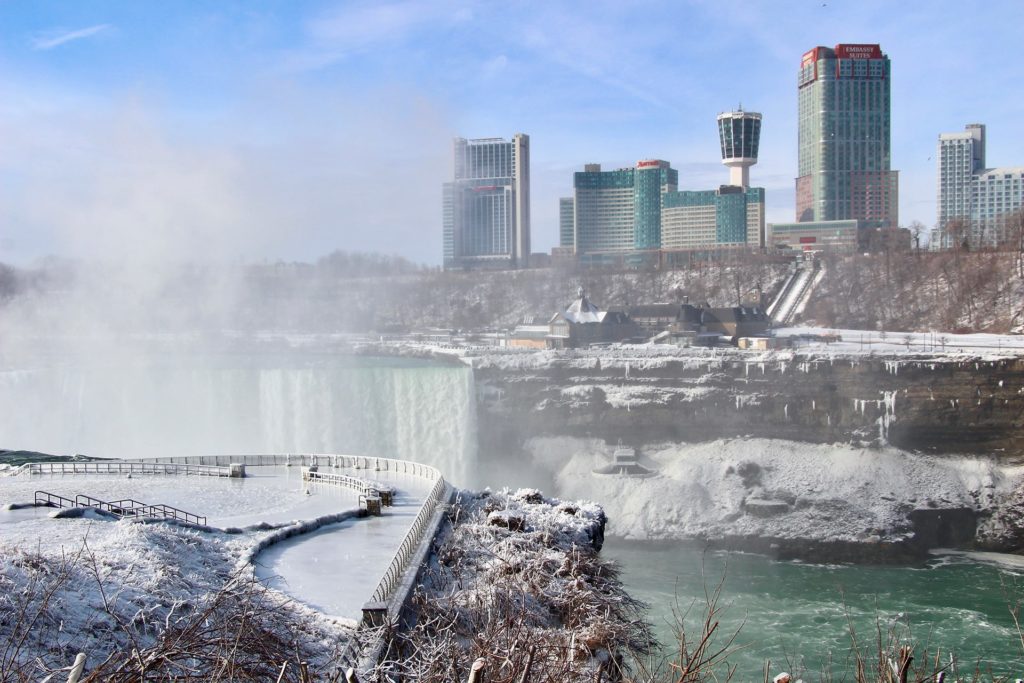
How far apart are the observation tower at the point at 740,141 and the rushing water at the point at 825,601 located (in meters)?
87.9

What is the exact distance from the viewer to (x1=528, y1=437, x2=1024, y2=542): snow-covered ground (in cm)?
3728

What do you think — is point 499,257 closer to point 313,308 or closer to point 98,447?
point 313,308

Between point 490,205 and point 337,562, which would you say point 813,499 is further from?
point 490,205

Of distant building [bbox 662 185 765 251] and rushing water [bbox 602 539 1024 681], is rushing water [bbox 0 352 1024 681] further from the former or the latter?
distant building [bbox 662 185 765 251]

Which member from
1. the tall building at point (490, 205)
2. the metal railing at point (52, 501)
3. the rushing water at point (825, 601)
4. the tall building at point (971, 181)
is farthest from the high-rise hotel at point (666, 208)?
the metal railing at point (52, 501)

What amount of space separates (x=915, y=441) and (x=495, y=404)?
19.3 metres

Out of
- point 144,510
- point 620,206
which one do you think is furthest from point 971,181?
point 144,510

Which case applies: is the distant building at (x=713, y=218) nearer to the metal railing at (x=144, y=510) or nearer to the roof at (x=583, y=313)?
the roof at (x=583, y=313)

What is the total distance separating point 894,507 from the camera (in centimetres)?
3738

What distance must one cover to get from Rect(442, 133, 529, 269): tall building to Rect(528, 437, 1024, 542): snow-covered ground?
74.6m

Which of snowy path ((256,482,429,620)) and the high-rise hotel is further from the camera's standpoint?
the high-rise hotel

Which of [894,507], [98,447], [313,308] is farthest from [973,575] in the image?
[313,308]

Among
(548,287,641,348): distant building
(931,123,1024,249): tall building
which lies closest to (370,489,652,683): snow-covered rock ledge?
(548,287,641,348): distant building

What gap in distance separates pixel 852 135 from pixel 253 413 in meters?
105
